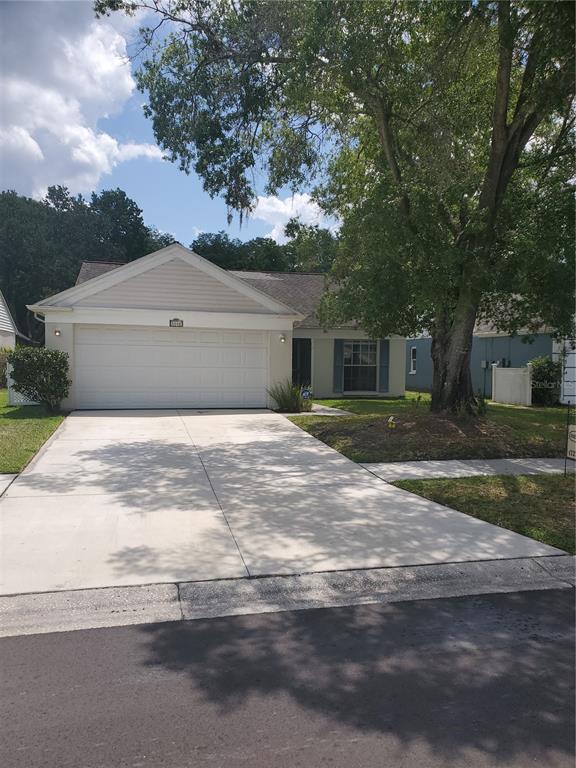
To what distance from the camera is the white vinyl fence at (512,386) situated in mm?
18234

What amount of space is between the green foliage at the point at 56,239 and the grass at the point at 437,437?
34.7 m

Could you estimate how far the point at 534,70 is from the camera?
9.55 meters

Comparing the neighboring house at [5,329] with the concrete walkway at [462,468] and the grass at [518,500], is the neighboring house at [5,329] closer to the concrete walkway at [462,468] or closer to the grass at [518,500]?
the concrete walkway at [462,468]

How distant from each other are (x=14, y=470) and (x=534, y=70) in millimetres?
10089

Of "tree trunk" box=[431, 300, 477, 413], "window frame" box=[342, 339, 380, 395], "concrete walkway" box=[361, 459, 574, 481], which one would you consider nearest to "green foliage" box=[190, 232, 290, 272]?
"window frame" box=[342, 339, 380, 395]

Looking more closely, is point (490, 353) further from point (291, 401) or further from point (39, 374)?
point (39, 374)

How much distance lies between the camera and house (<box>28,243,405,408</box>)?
49.9 feet

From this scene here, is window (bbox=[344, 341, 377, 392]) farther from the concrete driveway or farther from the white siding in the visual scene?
the white siding

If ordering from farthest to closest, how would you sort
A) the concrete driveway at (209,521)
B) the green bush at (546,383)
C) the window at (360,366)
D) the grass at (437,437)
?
the window at (360,366), the green bush at (546,383), the grass at (437,437), the concrete driveway at (209,521)

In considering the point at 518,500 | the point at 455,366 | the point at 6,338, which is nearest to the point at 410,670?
the point at 518,500

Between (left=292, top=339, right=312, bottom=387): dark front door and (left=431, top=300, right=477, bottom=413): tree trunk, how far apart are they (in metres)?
8.10

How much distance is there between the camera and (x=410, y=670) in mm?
3455

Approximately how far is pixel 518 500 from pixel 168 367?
35.9 feet

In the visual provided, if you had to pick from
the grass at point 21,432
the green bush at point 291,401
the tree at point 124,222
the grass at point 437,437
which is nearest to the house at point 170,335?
the green bush at point 291,401
